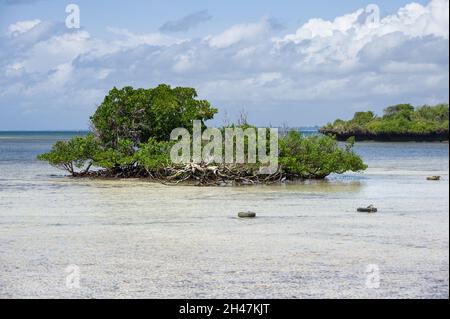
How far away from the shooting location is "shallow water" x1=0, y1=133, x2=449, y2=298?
8.77 m

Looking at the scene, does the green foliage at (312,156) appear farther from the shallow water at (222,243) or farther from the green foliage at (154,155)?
the green foliage at (154,155)

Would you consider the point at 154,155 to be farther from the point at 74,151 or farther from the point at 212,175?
the point at 74,151

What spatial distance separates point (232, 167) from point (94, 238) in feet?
34.2

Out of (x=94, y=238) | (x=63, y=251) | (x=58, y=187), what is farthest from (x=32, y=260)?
(x=58, y=187)

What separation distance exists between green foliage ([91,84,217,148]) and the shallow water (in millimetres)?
4519

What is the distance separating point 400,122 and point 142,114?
66.5 meters

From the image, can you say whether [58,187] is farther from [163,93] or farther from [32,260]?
[32,260]

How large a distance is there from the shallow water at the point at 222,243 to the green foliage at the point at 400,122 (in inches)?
2613

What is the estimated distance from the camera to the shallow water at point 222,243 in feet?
28.8

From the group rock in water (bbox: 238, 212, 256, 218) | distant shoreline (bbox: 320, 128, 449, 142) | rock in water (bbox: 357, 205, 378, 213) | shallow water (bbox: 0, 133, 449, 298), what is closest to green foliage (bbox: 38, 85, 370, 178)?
shallow water (bbox: 0, 133, 449, 298)

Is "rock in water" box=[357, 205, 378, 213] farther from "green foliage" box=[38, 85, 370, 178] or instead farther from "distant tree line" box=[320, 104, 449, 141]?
"distant tree line" box=[320, 104, 449, 141]

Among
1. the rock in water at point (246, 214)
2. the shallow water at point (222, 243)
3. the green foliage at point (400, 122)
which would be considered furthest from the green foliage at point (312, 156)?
the green foliage at point (400, 122)

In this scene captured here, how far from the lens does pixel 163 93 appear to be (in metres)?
25.3
